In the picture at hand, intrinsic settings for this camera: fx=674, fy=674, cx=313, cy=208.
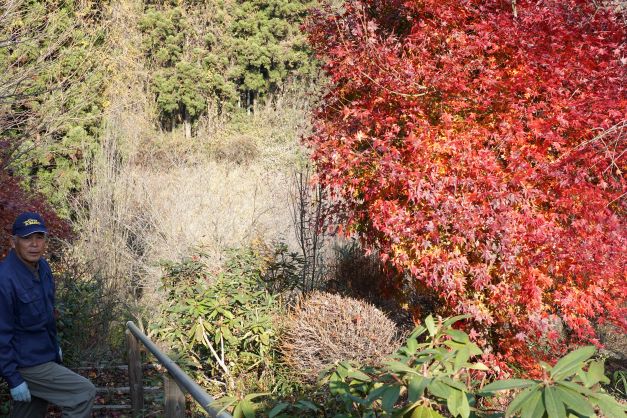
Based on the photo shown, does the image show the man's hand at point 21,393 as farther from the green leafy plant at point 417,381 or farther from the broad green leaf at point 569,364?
the broad green leaf at point 569,364

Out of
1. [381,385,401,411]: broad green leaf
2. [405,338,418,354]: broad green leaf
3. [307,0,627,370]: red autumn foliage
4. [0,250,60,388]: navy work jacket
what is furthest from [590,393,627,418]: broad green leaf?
[307,0,627,370]: red autumn foliage

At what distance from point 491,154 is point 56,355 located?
3.57 meters

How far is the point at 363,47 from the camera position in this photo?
20.1 ft

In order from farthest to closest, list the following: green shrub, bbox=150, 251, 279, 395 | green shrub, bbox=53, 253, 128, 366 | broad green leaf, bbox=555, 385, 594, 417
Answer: green shrub, bbox=53, 253, 128, 366
green shrub, bbox=150, 251, 279, 395
broad green leaf, bbox=555, 385, 594, 417

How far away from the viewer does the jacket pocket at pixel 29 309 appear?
3.98 meters

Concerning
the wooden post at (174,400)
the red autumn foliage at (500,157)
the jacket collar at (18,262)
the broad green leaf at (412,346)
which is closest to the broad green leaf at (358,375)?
the broad green leaf at (412,346)

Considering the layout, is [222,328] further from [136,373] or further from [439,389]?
[439,389]

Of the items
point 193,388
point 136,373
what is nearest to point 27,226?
point 136,373

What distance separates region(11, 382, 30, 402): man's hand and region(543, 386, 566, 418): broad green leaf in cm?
322

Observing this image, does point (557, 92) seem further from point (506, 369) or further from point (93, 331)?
point (93, 331)

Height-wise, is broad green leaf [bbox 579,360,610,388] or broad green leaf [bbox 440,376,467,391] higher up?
broad green leaf [bbox 579,360,610,388]

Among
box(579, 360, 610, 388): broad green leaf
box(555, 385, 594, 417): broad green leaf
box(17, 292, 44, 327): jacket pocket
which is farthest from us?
box(17, 292, 44, 327): jacket pocket

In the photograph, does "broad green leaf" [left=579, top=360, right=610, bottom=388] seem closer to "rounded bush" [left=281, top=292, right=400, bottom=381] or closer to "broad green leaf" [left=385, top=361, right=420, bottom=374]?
"broad green leaf" [left=385, top=361, right=420, bottom=374]

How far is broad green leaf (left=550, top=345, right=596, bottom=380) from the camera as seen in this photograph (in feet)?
5.85
